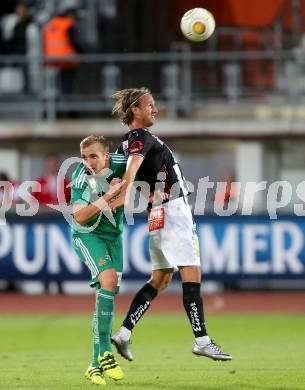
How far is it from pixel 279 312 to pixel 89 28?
28.1ft

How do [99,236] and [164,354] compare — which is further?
[164,354]

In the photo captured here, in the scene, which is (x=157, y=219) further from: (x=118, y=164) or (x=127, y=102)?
(x=127, y=102)

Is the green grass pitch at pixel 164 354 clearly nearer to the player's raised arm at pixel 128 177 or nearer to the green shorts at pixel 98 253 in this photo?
the green shorts at pixel 98 253

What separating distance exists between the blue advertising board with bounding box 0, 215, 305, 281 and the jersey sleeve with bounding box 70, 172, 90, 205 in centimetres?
1027

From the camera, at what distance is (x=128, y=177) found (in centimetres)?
949

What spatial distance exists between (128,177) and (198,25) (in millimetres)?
2355

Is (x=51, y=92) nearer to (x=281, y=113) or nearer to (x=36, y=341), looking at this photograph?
(x=281, y=113)

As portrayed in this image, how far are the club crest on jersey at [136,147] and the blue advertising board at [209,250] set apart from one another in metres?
10.1

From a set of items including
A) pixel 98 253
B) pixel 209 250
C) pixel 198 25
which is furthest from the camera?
pixel 209 250

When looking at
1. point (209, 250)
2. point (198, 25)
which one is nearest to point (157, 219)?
point (198, 25)

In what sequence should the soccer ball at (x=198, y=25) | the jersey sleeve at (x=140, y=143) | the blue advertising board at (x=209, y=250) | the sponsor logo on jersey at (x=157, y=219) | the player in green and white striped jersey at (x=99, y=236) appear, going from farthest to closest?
the blue advertising board at (x=209, y=250)
the soccer ball at (x=198, y=25)
the sponsor logo on jersey at (x=157, y=219)
the jersey sleeve at (x=140, y=143)
the player in green and white striped jersey at (x=99, y=236)

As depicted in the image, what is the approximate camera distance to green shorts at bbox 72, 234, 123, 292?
9.47 m

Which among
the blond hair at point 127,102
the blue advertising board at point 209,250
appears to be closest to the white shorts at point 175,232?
the blond hair at point 127,102

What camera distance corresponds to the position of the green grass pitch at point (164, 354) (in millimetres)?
9547
